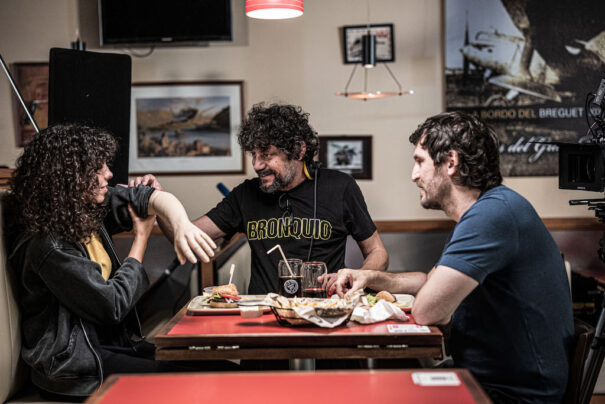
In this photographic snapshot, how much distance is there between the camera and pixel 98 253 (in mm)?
2225

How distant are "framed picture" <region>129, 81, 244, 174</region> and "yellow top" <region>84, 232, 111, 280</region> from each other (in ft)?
7.04

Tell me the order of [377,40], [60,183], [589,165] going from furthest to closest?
[377,40]
[589,165]
[60,183]

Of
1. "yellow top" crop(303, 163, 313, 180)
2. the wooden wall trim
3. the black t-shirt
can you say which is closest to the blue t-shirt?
the black t-shirt

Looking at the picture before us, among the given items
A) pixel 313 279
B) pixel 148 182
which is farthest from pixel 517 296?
pixel 148 182

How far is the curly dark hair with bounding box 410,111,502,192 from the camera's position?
6.46 feet

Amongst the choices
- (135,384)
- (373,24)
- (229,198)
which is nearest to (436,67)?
(373,24)

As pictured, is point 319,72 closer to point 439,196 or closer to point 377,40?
point 377,40

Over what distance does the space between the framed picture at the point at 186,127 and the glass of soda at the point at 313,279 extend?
7.61ft

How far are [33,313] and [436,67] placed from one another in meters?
3.09

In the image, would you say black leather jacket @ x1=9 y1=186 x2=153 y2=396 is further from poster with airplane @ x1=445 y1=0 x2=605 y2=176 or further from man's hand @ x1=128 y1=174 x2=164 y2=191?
poster with airplane @ x1=445 y1=0 x2=605 y2=176

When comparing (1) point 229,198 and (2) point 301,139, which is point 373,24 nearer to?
(2) point 301,139

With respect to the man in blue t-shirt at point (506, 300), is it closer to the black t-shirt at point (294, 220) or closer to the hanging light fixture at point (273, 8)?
the black t-shirt at point (294, 220)

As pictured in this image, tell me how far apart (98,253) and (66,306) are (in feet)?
0.78

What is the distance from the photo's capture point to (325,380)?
135cm
